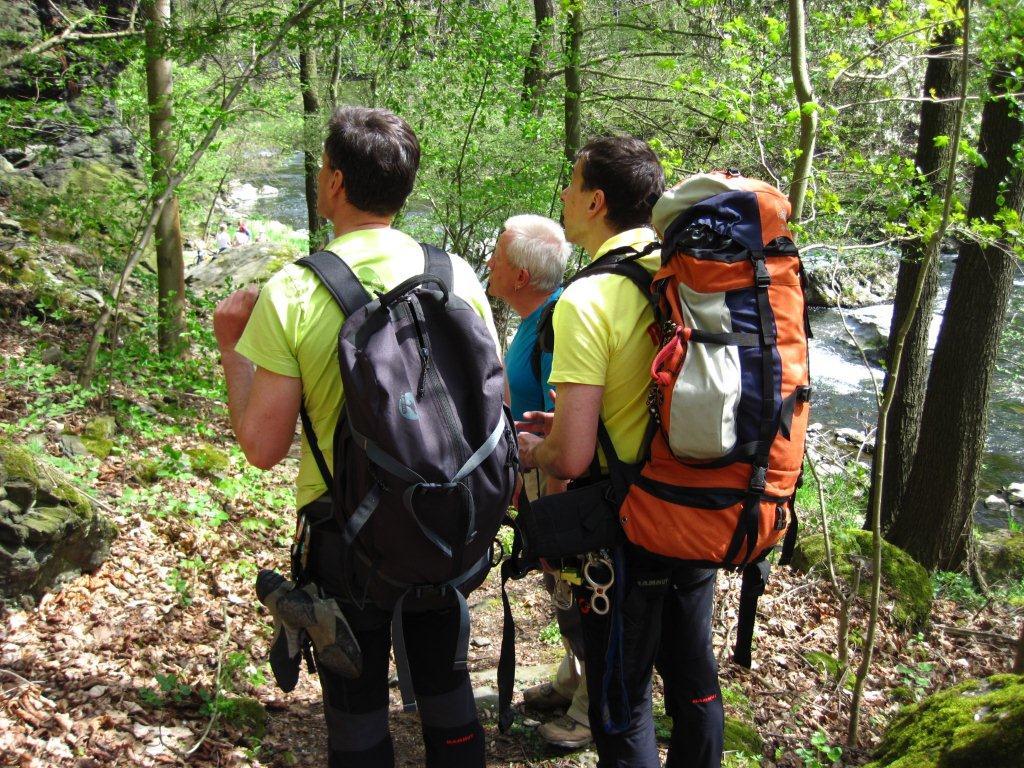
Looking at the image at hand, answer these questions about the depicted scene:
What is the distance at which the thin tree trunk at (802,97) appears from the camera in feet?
11.5

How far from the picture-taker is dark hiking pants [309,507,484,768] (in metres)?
2.16

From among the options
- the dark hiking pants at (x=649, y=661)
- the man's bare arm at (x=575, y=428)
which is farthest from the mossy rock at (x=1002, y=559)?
the man's bare arm at (x=575, y=428)

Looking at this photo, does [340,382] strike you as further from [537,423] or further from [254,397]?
[537,423]

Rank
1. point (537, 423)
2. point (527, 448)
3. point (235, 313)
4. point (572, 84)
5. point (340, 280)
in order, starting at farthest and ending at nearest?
point (572, 84) < point (537, 423) < point (527, 448) < point (235, 313) < point (340, 280)

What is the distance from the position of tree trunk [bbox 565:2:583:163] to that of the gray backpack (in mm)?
7679

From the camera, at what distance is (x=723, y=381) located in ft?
6.95

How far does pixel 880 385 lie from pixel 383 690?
→ 421 inches

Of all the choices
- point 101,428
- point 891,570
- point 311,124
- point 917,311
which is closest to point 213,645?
point 101,428

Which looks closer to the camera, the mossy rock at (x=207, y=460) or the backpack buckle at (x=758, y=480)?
the backpack buckle at (x=758, y=480)

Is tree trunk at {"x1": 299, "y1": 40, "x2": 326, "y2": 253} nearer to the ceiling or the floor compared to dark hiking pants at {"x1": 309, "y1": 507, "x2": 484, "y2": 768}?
nearer to the ceiling

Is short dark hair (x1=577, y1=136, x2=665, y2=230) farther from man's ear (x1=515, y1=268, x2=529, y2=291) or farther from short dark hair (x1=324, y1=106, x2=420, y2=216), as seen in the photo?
short dark hair (x1=324, y1=106, x2=420, y2=216)

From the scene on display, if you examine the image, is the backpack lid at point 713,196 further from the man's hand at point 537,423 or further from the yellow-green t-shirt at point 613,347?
the man's hand at point 537,423

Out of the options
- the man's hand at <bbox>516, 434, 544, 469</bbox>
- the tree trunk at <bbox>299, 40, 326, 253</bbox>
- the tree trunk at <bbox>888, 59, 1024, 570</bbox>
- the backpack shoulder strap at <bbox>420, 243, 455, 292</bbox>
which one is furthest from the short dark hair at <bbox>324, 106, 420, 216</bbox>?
the tree trunk at <bbox>299, 40, 326, 253</bbox>

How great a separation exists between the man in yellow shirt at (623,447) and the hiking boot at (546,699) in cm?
97
